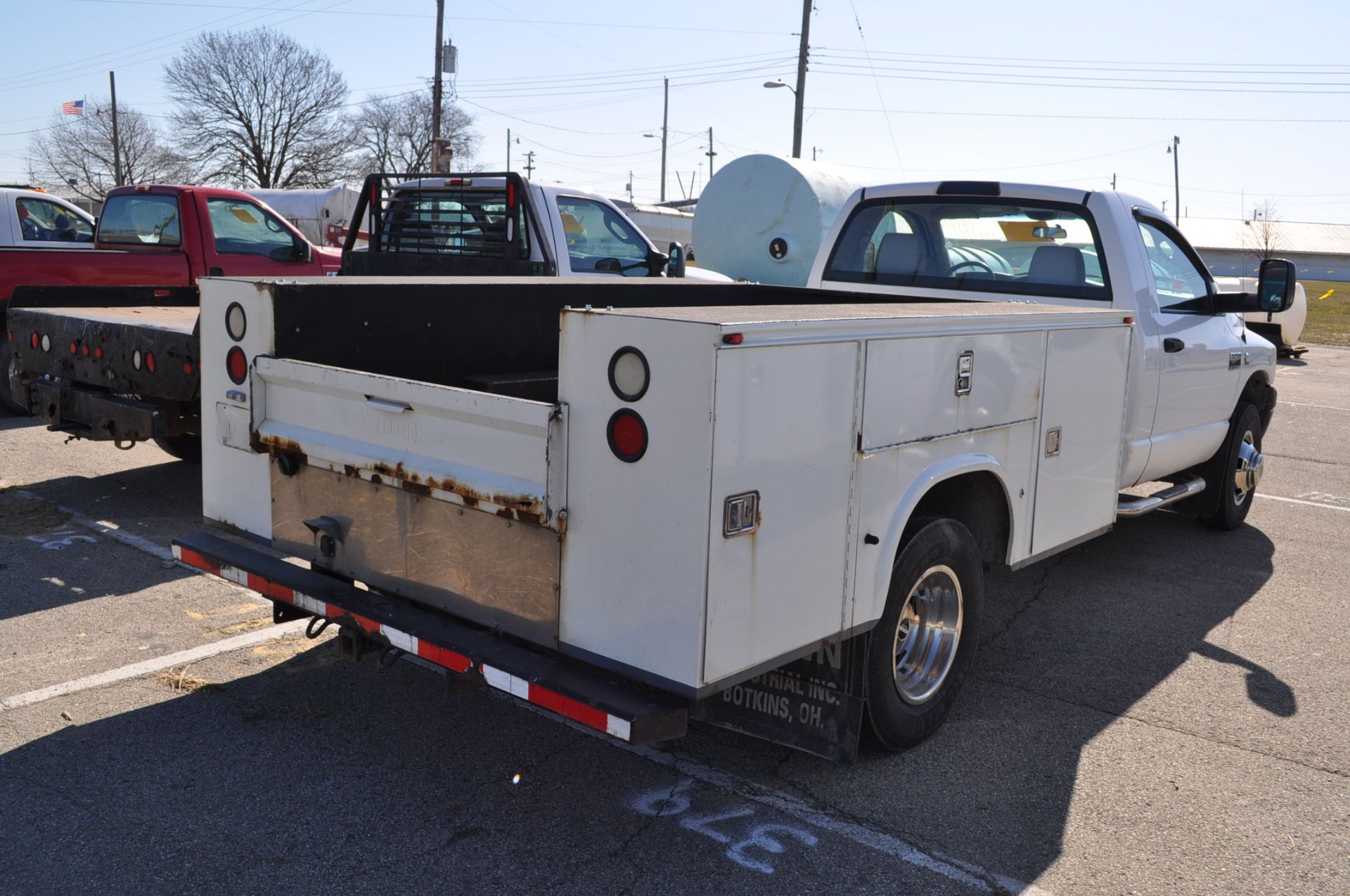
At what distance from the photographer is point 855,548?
336 cm

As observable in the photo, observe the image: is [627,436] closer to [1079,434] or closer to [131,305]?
[1079,434]

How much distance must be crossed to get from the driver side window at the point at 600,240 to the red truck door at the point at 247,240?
2.89m

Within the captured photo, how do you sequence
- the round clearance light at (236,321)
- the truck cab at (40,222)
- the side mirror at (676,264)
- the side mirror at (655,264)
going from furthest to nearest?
the truck cab at (40,222), the side mirror at (655,264), the side mirror at (676,264), the round clearance light at (236,321)

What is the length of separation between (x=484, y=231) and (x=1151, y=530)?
18.2 ft

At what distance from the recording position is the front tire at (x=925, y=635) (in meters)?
3.74

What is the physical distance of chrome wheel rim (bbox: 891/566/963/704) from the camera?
13.3 ft

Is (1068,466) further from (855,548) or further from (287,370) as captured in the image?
(287,370)

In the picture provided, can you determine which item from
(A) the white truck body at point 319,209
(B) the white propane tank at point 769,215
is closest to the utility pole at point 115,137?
(A) the white truck body at point 319,209

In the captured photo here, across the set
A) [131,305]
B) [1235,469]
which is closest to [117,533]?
[131,305]

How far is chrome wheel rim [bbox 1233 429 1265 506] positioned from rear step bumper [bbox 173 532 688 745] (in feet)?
18.0

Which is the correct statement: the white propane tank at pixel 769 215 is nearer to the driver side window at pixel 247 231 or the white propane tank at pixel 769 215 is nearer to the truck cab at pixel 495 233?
the truck cab at pixel 495 233

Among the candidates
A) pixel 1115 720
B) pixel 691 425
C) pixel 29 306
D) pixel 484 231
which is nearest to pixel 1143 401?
pixel 1115 720

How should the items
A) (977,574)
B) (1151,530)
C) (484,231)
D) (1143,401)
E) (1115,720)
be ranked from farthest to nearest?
(484,231) < (1151,530) < (1143,401) < (1115,720) < (977,574)

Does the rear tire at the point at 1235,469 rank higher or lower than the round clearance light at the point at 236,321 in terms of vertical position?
lower
